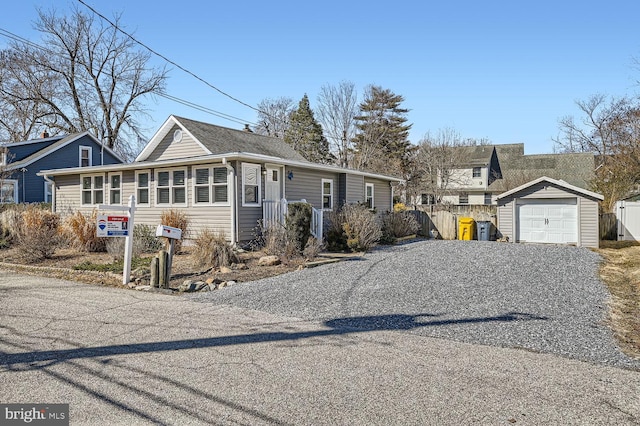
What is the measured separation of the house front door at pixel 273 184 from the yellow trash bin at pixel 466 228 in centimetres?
887

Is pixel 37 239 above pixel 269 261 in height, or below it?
above

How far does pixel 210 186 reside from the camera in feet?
46.2

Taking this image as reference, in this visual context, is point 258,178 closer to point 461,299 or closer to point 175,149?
point 175,149

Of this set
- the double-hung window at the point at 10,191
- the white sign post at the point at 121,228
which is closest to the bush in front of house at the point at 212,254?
the white sign post at the point at 121,228

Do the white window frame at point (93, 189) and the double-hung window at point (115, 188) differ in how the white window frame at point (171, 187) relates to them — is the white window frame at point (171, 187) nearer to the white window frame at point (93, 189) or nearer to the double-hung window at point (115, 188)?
the double-hung window at point (115, 188)

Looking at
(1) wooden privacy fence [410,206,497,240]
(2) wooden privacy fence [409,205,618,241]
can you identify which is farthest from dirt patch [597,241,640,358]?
(1) wooden privacy fence [410,206,497,240]

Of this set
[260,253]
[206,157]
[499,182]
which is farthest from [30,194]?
[499,182]

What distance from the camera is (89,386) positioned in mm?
3777

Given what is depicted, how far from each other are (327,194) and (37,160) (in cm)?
1881

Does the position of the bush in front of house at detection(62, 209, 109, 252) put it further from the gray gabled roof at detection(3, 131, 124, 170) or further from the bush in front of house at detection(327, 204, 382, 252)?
the gray gabled roof at detection(3, 131, 124, 170)

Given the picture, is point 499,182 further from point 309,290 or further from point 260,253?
point 309,290

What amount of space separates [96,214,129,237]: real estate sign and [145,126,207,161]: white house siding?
7.75 meters

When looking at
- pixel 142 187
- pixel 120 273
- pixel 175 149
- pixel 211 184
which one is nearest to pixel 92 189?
pixel 142 187

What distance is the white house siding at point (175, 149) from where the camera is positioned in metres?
16.9
